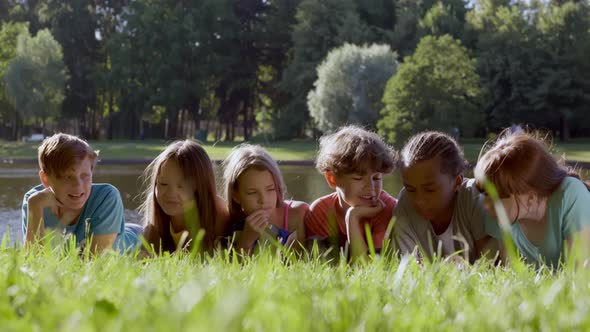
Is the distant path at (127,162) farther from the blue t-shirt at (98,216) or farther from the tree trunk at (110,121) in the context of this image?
the blue t-shirt at (98,216)

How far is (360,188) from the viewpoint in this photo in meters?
4.57

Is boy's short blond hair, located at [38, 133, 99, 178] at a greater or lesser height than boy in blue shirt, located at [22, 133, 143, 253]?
greater

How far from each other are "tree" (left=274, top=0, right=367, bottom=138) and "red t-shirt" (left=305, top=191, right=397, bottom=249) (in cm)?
4693

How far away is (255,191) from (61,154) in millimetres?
1191

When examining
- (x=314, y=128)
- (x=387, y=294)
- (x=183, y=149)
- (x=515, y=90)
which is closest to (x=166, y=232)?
(x=183, y=149)

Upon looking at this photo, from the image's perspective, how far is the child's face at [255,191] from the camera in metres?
4.72

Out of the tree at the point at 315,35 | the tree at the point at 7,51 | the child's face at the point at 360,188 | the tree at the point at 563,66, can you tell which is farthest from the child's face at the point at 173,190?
the tree at the point at 7,51

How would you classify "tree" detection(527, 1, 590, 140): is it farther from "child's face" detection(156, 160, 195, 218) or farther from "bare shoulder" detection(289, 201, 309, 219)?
"child's face" detection(156, 160, 195, 218)

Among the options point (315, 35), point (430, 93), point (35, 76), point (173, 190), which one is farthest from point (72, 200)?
point (35, 76)

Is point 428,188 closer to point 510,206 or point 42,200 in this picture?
point 510,206

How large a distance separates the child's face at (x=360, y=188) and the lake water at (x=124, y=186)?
7.20 meters

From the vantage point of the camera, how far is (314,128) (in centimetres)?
5731

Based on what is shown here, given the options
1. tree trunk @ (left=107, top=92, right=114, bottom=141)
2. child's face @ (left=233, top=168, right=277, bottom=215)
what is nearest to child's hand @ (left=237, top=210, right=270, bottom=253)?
child's face @ (left=233, top=168, right=277, bottom=215)

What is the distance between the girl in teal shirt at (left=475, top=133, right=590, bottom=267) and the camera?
12.4ft
